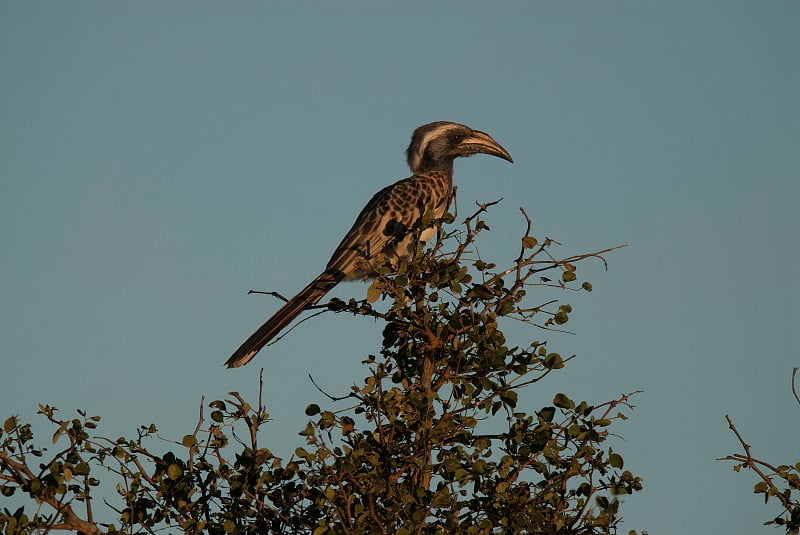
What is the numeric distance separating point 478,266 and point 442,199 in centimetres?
333

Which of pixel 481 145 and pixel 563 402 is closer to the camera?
pixel 563 402

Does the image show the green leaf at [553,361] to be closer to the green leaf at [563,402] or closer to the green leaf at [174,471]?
the green leaf at [563,402]

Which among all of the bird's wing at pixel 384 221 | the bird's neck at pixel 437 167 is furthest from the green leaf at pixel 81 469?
the bird's neck at pixel 437 167

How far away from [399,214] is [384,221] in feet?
0.49

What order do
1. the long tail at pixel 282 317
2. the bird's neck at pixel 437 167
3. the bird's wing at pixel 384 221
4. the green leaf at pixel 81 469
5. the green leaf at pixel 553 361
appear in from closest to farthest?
1. the green leaf at pixel 81 469
2. the green leaf at pixel 553 361
3. the long tail at pixel 282 317
4. the bird's wing at pixel 384 221
5. the bird's neck at pixel 437 167

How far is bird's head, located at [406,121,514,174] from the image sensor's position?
8227 mm

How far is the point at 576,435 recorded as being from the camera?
3854 millimetres

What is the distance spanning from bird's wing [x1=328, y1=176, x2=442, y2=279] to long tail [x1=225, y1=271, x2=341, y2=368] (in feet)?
0.59

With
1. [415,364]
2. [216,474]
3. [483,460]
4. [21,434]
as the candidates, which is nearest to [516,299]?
[415,364]

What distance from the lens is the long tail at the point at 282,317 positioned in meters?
5.77

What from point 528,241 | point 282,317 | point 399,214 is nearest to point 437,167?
point 399,214

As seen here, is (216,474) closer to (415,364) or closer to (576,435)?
(415,364)

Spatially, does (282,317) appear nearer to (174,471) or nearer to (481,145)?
(174,471)

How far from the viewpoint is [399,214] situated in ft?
23.9
